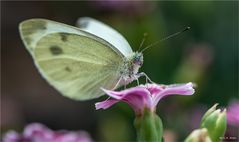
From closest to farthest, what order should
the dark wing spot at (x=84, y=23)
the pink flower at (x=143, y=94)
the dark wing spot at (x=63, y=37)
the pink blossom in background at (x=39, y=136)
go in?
the pink flower at (x=143, y=94)
the pink blossom in background at (x=39, y=136)
the dark wing spot at (x=63, y=37)
the dark wing spot at (x=84, y=23)

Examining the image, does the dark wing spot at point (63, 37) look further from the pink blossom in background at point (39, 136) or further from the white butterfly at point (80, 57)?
the pink blossom in background at point (39, 136)

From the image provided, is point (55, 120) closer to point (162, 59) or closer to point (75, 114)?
point (75, 114)

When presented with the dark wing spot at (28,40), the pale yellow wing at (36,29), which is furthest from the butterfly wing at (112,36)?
the dark wing spot at (28,40)

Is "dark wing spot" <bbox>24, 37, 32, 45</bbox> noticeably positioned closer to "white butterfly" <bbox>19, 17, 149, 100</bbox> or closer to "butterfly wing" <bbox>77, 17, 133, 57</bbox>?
"white butterfly" <bbox>19, 17, 149, 100</bbox>

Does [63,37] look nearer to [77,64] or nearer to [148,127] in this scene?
[77,64]

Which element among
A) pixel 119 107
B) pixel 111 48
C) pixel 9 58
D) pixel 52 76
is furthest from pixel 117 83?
pixel 9 58

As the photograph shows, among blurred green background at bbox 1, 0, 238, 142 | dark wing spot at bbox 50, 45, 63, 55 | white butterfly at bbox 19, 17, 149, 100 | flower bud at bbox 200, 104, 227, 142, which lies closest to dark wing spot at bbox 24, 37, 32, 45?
white butterfly at bbox 19, 17, 149, 100

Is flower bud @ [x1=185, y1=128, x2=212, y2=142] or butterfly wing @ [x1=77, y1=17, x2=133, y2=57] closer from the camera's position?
flower bud @ [x1=185, y1=128, x2=212, y2=142]

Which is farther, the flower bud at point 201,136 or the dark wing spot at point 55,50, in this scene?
the dark wing spot at point 55,50

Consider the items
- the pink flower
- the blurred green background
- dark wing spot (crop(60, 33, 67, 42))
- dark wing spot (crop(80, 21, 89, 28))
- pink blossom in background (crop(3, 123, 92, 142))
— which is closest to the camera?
the pink flower
